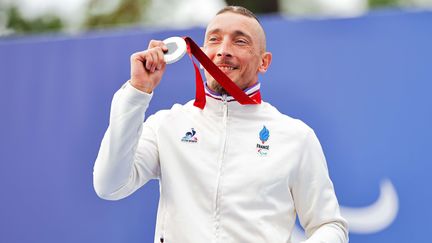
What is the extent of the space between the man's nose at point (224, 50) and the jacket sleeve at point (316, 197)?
32 cm

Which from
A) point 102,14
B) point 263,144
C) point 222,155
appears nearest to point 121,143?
point 222,155

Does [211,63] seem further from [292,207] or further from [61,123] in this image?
[61,123]

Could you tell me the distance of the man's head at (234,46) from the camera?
2051 millimetres

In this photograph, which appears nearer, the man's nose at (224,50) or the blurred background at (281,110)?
the man's nose at (224,50)

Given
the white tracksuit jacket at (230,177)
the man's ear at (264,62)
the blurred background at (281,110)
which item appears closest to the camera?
the white tracksuit jacket at (230,177)

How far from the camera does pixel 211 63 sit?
194 centimetres

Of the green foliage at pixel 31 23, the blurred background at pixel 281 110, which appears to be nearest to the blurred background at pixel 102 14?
the green foliage at pixel 31 23

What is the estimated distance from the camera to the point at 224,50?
2037mm

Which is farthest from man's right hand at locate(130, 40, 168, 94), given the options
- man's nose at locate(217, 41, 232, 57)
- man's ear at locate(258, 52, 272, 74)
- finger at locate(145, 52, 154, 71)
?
man's ear at locate(258, 52, 272, 74)

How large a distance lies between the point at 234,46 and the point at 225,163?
0.34m

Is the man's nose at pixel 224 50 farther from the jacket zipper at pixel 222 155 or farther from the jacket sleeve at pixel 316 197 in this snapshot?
the jacket sleeve at pixel 316 197

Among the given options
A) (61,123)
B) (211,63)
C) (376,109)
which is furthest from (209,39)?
(61,123)

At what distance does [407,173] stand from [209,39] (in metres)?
1.64

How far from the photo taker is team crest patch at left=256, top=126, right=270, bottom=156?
199cm
